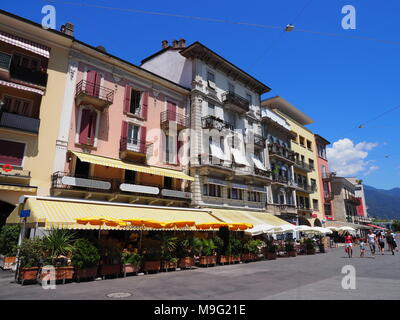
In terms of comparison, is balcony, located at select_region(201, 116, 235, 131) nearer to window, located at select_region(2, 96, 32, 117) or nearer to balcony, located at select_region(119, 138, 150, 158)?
balcony, located at select_region(119, 138, 150, 158)

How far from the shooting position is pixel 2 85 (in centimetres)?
1548

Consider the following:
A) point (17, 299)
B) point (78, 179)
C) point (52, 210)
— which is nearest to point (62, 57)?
point (78, 179)

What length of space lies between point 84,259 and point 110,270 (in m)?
1.46

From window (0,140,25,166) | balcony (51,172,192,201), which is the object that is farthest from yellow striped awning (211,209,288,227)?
window (0,140,25,166)

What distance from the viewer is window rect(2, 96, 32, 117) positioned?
53.2ft

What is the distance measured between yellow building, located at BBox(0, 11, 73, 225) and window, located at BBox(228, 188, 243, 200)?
50.8 ft

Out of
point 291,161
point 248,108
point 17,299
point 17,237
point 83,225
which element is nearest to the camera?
point 17,299

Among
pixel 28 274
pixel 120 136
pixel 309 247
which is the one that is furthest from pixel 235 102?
pixel 28 274

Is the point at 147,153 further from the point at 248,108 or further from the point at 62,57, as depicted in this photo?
the point at 248,108

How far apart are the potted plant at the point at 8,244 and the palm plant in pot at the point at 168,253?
7.42m

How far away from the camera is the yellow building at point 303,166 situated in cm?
3878

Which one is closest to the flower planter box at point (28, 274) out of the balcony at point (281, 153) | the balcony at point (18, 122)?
the balcony at point (18, 122)

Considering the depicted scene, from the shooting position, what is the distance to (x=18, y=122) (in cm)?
1569
